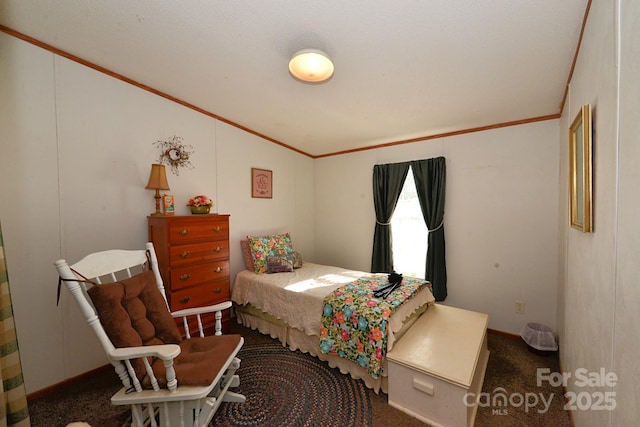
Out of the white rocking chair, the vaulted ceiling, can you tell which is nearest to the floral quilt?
the white rocking chair

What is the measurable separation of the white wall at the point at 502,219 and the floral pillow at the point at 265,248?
82.1 inches

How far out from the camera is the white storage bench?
→ 1.57 metres

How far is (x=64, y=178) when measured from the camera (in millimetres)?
2002

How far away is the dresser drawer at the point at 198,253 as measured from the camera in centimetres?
229

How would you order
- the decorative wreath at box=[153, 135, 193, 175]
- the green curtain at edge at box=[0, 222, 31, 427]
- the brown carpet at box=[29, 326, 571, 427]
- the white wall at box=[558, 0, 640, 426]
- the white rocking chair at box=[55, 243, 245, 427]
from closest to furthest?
the white wall at box=[558, 0, 640, 426]
the green curtain at edge at box=[0, 222, 31, 427]
the white rocking chair at box=[55, 243, 245, 427]
the brown carpet at box=[29, 326, 571, 427]
the decorative wreath at box=[153, 135, 193, 175]

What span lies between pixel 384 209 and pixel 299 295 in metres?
1.88

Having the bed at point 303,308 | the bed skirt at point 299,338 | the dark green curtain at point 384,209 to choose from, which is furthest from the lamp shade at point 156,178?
the dark green curtain at point 384,209

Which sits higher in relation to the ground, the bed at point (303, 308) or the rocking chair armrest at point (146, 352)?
the rocking chair armrest at point (146, 352)

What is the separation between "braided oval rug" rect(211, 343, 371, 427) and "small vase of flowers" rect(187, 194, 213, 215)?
5.04 feet

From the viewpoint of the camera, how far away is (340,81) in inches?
84.0

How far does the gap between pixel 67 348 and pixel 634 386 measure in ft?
10.8

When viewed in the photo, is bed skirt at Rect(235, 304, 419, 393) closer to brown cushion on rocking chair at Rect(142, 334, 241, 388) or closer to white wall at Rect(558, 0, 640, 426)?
brown cushion on rocking chair at Rect(142, 334, 241, 388)

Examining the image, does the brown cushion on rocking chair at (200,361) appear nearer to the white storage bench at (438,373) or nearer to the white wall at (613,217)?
the white storage bench at (438,373)

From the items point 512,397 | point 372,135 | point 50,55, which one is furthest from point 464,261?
point 50,55
